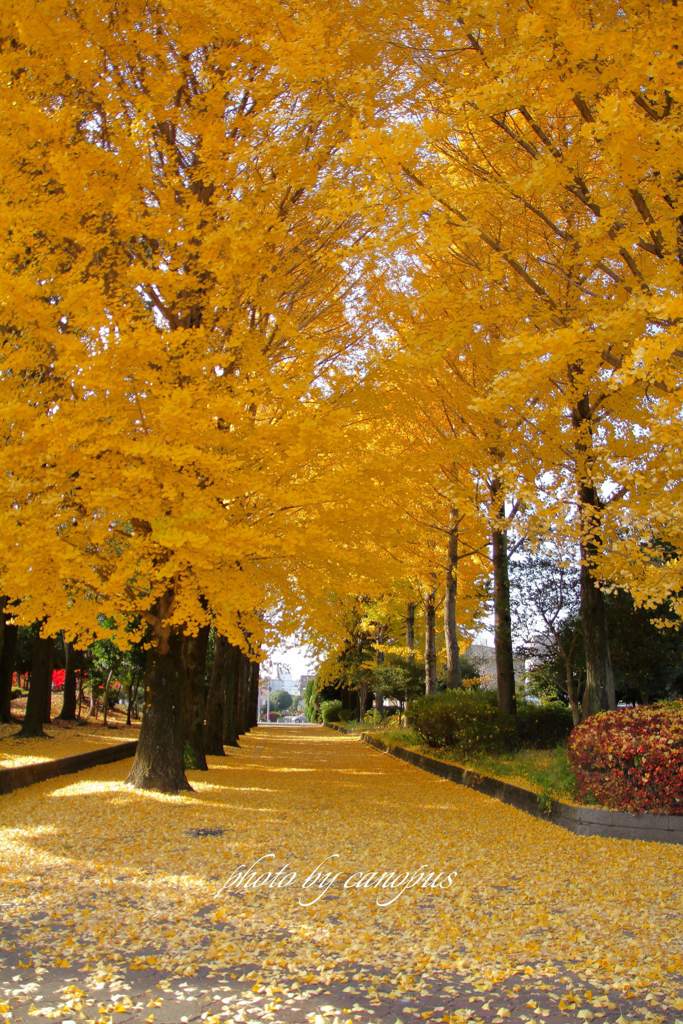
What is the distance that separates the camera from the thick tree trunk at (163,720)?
33.9 ft

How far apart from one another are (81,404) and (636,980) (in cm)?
648

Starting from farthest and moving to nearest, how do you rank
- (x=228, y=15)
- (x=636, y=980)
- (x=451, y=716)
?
(x=451, y=716), (x=228, y=15), (x=636, y=980)

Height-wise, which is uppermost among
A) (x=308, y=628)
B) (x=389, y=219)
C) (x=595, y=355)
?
(x=389, y=219)

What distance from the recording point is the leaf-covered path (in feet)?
11.7

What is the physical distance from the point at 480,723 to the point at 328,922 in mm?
9397

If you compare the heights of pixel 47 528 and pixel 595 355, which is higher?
pixel 595 355

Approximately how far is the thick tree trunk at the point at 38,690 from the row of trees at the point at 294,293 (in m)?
7.81

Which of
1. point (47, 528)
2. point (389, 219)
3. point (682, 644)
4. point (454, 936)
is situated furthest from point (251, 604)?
point (682, 644)

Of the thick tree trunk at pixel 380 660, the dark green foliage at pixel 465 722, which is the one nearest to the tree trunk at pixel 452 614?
the dark green foliage at pixel 465 722

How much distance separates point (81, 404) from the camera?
7.95 metres

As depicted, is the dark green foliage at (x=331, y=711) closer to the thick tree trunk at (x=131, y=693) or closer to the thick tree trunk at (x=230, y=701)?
the thick tree trunk at (x=131, y=693)

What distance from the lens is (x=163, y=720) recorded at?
10523 millimetres

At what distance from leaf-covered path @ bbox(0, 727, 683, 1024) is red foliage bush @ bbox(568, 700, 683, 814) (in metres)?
0.58

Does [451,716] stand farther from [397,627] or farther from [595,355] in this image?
[397,627]
